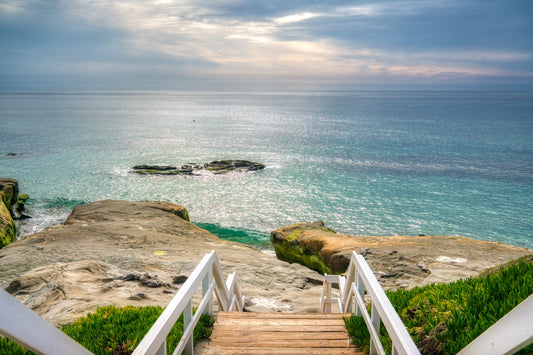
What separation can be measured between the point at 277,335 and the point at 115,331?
2.36 meters

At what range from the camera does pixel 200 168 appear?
177 feet

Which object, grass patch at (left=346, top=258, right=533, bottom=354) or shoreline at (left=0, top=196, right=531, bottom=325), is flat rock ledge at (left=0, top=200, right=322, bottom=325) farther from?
grass patch at (left=346, top=258, right=533, bottom=354)

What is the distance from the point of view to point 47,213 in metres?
34.9

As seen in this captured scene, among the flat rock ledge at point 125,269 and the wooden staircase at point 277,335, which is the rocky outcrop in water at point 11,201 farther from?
the wooden staircase at point 277,335

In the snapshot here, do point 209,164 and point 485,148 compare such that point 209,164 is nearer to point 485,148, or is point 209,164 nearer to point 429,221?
point 429,221

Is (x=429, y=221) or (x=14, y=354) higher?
(x=14, y=354)

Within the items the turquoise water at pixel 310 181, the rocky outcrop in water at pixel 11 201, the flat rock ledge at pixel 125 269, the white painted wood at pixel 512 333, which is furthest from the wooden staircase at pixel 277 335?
the rocky outcrop in water at pixel 11 201

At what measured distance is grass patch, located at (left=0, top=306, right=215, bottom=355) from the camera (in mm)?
5117

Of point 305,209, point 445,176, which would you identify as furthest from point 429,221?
point 445,176

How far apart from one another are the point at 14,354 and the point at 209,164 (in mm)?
51254

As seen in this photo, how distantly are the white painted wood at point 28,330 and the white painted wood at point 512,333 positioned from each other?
94.1 inches

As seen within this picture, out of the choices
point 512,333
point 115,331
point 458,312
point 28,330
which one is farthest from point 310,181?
point 28,330

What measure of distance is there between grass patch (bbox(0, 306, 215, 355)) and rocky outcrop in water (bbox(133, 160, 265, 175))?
4541 cm

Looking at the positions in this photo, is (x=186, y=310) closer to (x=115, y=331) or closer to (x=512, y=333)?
(x=115, y=331)
